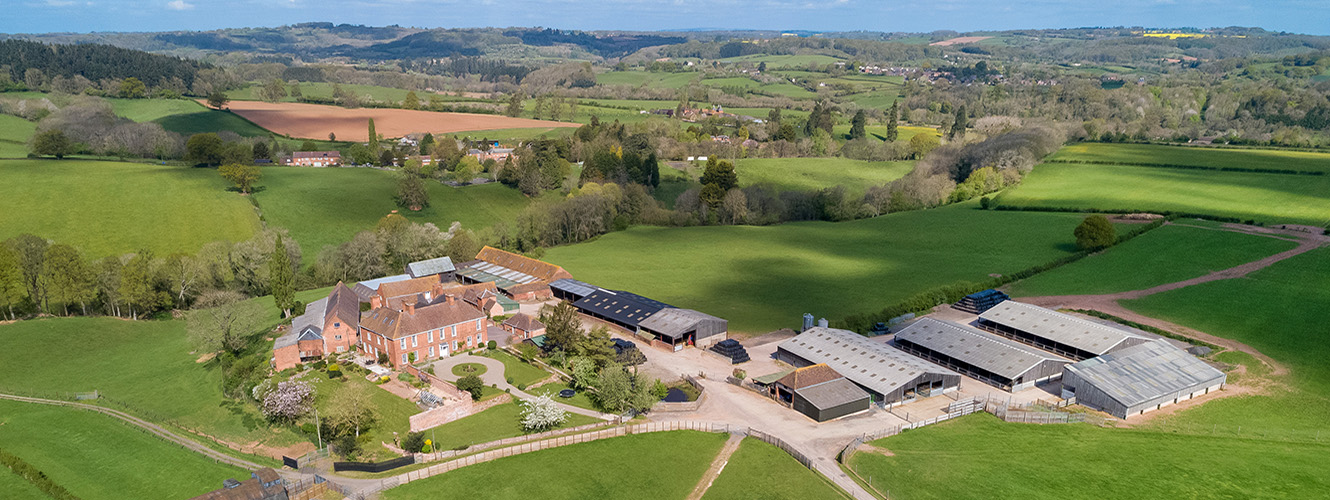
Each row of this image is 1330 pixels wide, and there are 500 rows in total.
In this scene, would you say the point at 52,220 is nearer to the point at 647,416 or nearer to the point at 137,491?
the point at 137,491

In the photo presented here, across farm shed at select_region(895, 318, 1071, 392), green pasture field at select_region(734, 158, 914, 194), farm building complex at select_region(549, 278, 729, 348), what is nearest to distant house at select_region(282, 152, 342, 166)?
green pasture field at select_region(734, 158, 914, 194)

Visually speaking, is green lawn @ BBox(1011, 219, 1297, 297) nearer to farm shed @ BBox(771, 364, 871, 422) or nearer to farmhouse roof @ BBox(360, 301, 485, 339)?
farm shed @ BBox(771, 364, 871, 422)

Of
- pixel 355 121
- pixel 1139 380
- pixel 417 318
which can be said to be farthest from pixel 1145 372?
pixel 355 121

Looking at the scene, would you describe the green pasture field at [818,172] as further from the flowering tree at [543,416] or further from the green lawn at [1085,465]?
the flowering tree at [543,416]

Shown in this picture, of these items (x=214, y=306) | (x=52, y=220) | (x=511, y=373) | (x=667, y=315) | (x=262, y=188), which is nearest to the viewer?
(x=511, y=373)

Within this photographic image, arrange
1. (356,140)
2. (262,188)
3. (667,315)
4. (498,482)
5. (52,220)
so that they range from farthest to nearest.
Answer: (356,140), (262,188), (52,220), (667,315), (498,482)

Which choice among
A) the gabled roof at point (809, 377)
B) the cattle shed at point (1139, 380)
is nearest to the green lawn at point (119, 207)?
the gabled roof at point (809, 377)

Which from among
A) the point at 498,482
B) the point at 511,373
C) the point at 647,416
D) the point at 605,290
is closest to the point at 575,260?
the point at 605,290
